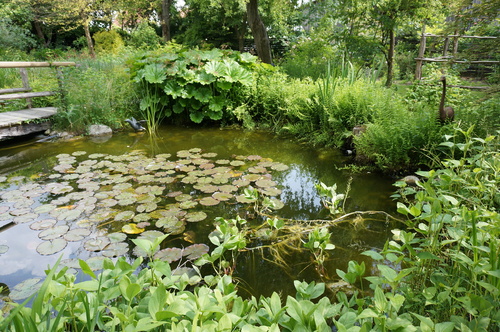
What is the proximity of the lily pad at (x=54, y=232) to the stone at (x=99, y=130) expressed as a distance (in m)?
3.19

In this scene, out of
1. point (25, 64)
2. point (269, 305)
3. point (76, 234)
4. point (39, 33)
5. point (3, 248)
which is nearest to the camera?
point (269, 305)

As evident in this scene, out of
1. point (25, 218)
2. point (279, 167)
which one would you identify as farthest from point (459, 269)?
point (25, 218)

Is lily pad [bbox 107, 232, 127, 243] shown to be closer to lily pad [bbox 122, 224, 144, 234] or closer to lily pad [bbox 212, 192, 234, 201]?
lily pad [bbox 122, 224, 144, 234]

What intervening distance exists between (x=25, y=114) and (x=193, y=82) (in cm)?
278

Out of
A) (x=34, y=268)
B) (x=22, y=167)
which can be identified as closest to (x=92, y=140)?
(x=22, y=167)

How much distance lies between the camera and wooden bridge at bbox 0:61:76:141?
15.9 feet

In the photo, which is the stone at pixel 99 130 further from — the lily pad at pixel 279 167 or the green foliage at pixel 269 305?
the green foliage at pixel 269 305

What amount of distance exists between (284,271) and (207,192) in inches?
50.5

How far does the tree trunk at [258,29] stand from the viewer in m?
7.42

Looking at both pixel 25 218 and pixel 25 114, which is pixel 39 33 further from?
pixel 25 218

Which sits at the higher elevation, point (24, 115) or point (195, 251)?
point (24, 115)

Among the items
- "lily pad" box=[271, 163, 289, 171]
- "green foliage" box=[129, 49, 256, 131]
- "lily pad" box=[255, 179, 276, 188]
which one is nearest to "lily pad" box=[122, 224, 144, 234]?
"lily pad" box=[255, 179, 276, 188]

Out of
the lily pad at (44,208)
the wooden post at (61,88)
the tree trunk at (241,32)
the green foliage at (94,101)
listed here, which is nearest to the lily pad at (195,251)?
the lily pad at (44,208)

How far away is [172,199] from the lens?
124 inches
